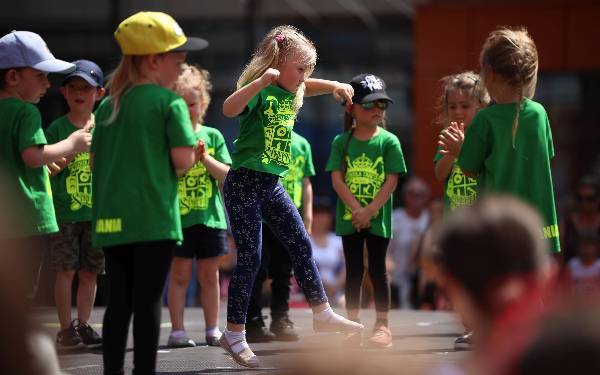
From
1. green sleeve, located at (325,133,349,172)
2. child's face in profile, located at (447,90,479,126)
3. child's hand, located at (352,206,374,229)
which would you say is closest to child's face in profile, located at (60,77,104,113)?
green sleeve, located at (325,133,349,172)

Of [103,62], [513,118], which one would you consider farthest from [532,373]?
[103,62]

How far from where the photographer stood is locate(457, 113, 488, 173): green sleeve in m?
5.42

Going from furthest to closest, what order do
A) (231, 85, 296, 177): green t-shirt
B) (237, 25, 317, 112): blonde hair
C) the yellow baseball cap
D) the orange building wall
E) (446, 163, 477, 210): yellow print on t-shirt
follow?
the orange building wall < (446, 163, 477, 210): yellow print on t-shirt < (237, 25, 317, 112): blonde hair < (231, 85, 296, 177): green t-shirt < the yellow baseball cap

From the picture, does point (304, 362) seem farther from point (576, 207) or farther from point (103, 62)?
point (103, 62)

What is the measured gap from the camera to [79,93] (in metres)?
7.18

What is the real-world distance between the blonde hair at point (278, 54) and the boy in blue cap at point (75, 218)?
1427mm

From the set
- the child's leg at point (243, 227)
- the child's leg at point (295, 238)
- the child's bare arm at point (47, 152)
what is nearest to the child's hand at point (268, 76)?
the child's leg at point (243, 227)

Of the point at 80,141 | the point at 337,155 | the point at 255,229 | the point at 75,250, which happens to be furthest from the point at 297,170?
the point at 80,141

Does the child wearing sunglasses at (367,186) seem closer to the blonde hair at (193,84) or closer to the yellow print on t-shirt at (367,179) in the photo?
the yellow print on t-shirt at (367,179)

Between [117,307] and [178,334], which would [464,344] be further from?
[117,307]

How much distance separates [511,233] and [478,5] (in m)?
14.0

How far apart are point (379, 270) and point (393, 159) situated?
724 millimetres

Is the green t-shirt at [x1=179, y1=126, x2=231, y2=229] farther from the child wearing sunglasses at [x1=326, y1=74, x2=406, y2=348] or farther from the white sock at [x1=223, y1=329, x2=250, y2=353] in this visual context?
the white sock at [x1=223, y1=329, x2=250, y2=353]

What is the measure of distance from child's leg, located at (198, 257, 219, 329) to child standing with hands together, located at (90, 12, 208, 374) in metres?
2.63
